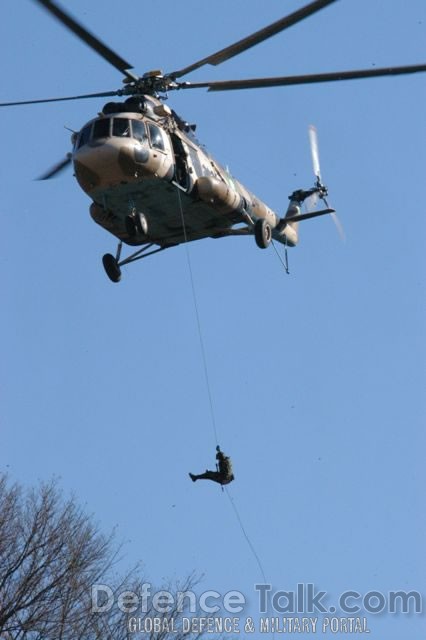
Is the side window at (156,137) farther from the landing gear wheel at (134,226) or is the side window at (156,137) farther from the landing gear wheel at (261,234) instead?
the landing gear wheel at (261,234)

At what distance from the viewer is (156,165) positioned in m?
28.3

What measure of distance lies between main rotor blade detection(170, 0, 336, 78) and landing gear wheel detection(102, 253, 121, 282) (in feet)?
12.1

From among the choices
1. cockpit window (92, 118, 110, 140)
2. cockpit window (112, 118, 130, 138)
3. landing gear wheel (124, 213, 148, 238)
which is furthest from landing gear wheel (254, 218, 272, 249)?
cockpit window (92, 118, 110, 140)

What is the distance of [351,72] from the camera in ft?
92.8

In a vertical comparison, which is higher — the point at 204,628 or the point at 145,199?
the point at 145,199

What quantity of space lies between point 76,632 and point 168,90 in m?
10.1

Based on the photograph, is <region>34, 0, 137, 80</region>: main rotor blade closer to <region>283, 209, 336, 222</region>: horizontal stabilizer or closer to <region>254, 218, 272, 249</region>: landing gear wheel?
<region>254, 218, 272, 249</region>: landing gear wheel

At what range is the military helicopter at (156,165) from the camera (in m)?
27.9

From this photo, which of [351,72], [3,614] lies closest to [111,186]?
[351,72]

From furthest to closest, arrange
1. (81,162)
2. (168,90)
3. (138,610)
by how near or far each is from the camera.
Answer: (138,610), (168,90), (81,162)

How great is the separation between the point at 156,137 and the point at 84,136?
50.4 inches

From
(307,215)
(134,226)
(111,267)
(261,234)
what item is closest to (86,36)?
(134,226)

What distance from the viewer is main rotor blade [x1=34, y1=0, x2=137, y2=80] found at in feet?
83.8

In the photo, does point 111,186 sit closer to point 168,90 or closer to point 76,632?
point 168,90
